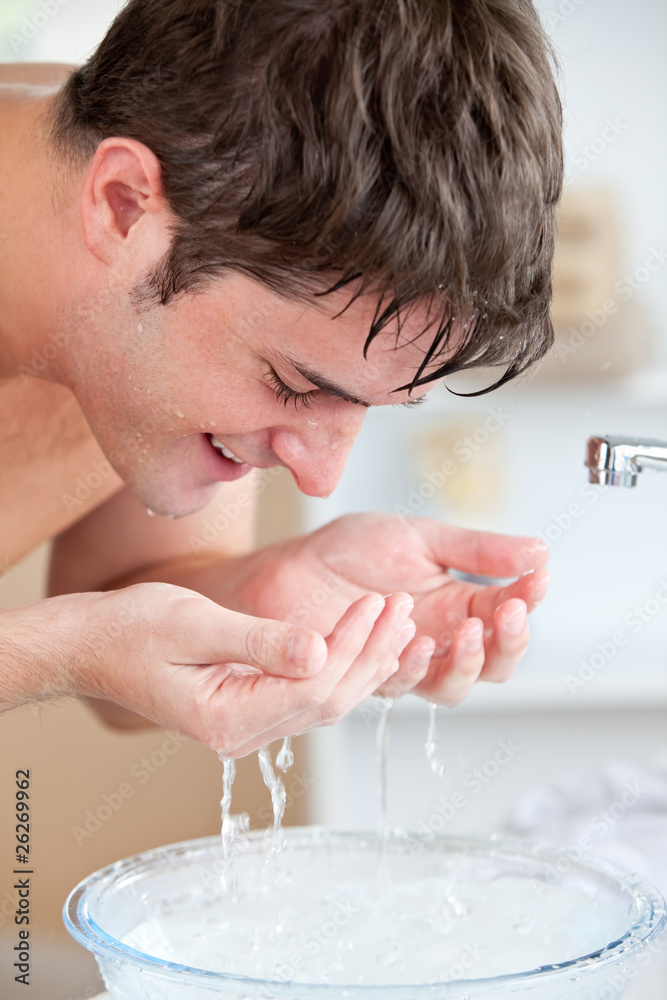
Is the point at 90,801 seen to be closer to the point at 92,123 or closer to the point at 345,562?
the point at 345,562

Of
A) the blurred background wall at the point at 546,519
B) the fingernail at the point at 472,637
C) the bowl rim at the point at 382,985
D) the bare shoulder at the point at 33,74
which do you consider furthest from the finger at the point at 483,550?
the blurred background wall at the point at 546,519

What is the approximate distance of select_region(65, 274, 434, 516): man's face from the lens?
0.68 metres

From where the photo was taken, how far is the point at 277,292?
2.22ft

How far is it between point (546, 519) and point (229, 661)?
1294 millimetres

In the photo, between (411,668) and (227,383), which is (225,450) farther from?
(411,668)

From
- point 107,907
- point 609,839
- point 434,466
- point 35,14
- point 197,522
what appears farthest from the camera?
point 434,466

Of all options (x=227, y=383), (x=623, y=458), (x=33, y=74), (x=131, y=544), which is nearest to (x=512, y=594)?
(x=623, y=458)

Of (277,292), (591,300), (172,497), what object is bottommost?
(172,497)

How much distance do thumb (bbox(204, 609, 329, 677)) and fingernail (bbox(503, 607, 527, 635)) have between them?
0.71ft

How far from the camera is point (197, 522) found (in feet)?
3.74

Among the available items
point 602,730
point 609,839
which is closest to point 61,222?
point 609,839

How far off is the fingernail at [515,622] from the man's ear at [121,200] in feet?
1.21

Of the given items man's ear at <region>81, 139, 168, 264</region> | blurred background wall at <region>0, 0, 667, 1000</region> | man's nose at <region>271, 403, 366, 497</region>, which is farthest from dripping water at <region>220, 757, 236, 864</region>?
blurred background wall at <region>0, 0, 667, 1000</region>

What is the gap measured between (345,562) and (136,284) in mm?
295
